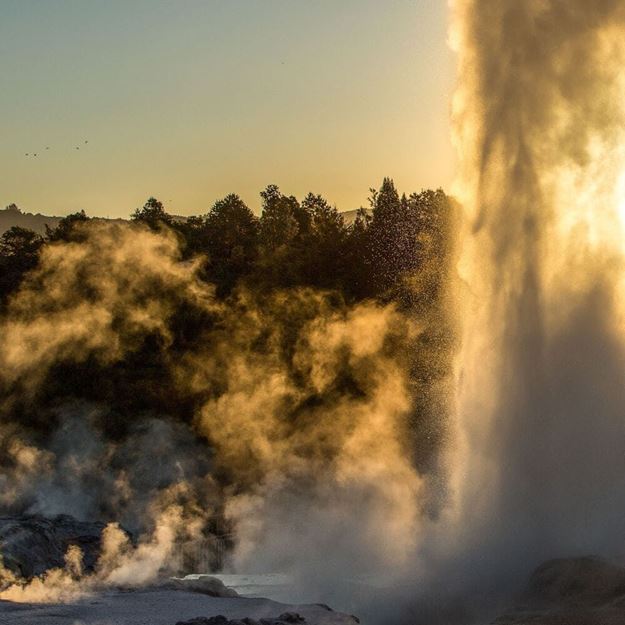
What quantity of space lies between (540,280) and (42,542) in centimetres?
991

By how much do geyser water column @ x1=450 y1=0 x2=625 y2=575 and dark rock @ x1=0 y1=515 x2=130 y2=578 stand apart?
652cm

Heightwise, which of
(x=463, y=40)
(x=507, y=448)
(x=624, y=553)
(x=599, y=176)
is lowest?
(x=624, y=553)

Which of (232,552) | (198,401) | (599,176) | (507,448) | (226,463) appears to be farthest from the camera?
(198,401)

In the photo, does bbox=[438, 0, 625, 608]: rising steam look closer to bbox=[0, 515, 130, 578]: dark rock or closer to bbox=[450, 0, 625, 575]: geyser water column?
bbox=[450, 0, 625, 575]: geyser water column

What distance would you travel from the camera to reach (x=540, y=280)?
23312mm

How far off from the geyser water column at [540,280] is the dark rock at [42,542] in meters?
6.52

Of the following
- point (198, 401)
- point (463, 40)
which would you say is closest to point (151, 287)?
point (198, 401)

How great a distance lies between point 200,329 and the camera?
46.2 m

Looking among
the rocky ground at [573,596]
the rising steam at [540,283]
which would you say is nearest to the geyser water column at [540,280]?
the rising steam at [540,283]

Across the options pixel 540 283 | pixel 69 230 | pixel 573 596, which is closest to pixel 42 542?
pixel 573 596

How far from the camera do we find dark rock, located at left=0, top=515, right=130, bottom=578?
20266 mm

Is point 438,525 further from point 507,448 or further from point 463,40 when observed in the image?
point 463,40

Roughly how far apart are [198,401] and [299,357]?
374 centimetres

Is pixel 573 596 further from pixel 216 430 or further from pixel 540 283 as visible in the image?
pixel 216 430
